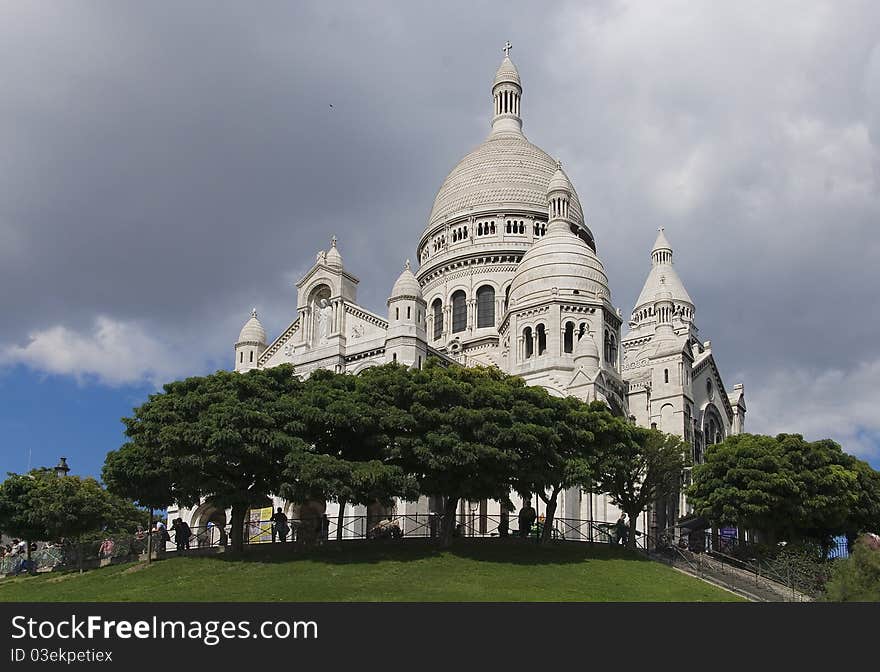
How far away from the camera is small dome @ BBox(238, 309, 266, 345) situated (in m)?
69.4

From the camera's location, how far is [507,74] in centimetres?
10419

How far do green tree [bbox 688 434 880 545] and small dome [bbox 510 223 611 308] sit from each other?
701 inches

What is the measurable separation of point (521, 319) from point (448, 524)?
28.3 meters

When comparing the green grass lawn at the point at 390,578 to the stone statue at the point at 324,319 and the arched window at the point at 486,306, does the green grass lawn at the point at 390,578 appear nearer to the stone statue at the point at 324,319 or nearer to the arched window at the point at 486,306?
the stone statue at the point at 324,319

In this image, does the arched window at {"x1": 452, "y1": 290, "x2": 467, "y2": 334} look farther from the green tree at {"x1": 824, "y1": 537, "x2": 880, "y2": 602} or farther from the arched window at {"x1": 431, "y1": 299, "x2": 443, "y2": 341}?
the green tree at {"x1": 824, "y1": 537, "x2": 880, "y2": 602}

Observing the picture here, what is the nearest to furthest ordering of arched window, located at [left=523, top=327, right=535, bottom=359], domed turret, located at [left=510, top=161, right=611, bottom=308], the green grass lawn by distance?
the green grass lawn < arched window, located at [left=523, top=327, right=535, bottom=359] < domed turret, located at [left=510, top=161, right=611, bottom=308]

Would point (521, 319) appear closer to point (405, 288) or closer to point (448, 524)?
point (405, 288)

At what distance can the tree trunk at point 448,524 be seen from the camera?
4272 cm

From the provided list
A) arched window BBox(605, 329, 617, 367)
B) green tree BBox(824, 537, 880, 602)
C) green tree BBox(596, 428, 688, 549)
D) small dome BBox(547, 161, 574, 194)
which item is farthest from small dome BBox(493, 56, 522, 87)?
green tree BBox(824, 537, 880, 602)

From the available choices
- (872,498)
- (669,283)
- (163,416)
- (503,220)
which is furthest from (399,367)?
(669,283)

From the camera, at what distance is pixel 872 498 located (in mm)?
57688
